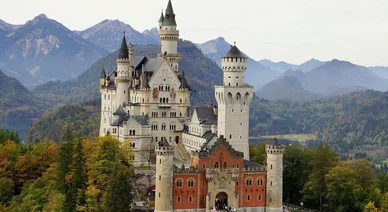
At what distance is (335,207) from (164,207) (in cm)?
2724

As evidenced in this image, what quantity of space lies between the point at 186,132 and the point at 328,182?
26577 mm

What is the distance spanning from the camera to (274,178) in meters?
87.9

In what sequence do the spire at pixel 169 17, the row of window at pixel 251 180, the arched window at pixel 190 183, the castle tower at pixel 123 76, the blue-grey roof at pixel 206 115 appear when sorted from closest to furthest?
the arched window at pixel 190 183 < the row of window at pixel 251 180 < the blue-grey roof at pixel 206 115 < the castle tower at pixel 123 76 < the spire at pixel 169 17

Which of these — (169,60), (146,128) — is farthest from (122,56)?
(146,128)

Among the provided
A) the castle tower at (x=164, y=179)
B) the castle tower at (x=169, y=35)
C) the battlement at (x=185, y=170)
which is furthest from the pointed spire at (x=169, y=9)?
the castle tower at (x=164, y=179)

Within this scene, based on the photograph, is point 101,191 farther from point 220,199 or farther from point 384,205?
point 384,205

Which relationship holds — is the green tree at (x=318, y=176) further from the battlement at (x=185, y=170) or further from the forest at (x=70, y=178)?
the forest at (x=70, y=178)

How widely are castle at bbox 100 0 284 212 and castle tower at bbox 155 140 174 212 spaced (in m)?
0.13

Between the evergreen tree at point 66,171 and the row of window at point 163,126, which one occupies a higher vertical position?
the row of window at point 163,126

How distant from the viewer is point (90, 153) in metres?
92.5

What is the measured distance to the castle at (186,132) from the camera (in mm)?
85812

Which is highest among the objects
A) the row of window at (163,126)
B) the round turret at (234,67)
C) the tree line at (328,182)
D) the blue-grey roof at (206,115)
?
the round turret at (234,67)

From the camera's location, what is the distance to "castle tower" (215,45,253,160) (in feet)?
316

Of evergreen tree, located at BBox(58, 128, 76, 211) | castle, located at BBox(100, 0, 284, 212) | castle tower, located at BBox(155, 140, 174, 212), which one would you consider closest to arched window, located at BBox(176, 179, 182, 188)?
castle, located at BBox(100, 0, 284, 212)
